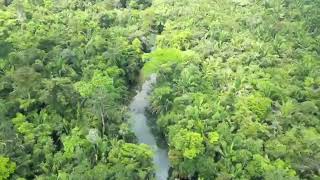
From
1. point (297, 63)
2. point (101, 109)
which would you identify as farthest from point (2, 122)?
point (297, 63)

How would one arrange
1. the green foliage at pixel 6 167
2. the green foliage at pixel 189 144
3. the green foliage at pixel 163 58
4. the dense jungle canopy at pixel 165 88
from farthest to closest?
the green foliage at pixel 163 58
the green foliage at pixel 189 144
the dense jungle canopy at pixel 165 88
the green foliage at pixel 6 167

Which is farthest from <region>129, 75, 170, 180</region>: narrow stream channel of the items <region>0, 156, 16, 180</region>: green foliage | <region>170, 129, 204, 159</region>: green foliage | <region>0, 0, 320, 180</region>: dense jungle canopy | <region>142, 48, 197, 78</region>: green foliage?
<region>0, 156, 16, 180</region>: green foliage

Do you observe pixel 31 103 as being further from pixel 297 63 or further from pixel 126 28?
pixel 297 63

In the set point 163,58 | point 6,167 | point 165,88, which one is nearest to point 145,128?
point 165,88

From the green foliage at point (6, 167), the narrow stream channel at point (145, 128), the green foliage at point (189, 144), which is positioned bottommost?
the narrow stream channel at point (145, 128)

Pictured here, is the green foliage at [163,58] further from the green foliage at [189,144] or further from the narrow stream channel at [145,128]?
the green foliage at [189,144]

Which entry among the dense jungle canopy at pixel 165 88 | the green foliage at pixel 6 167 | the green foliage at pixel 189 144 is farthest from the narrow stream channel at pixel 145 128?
the green foliage at pixel 6 167
